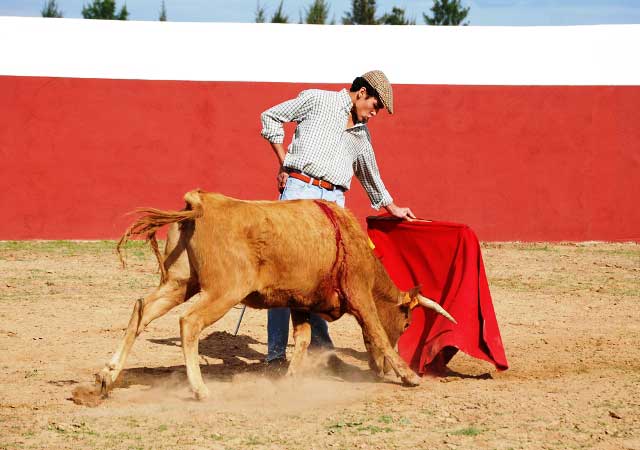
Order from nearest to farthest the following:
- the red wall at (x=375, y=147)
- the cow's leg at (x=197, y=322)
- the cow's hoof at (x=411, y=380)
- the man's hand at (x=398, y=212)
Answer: the cow's leg at (x=197, y=322) → the cow's hoof at (x=411, y=380) → the man's hand at (x=398, y=212) → the red wall at (x=375, y=147)

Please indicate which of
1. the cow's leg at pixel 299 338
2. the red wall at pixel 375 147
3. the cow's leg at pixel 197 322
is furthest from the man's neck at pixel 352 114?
the red wall at pixel 375 147

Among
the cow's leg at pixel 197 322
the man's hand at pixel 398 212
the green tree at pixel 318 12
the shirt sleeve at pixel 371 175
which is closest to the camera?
the cow's leg at pixel 197 322

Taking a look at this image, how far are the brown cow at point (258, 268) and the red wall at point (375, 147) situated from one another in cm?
727

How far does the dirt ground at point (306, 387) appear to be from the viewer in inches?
169

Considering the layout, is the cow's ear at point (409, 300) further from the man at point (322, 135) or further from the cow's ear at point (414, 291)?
the man at point (322, 135)

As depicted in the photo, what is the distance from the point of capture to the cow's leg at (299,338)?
5574 millimetres

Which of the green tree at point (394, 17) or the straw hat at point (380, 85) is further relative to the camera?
the green tree at point (394, 17)

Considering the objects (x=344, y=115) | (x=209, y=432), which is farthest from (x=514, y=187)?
(x=209, y=432)

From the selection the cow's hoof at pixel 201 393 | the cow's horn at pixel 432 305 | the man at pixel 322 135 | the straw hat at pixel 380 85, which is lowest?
the cow's hoof at pixel 201 393

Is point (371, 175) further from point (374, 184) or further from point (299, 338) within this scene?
point (299, 338)

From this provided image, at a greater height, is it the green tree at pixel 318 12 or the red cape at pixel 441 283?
the green tree at pixel 318 12

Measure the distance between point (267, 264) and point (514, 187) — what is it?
8.53 meters

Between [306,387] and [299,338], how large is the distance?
1.09 feet

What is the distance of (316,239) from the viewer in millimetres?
5176
